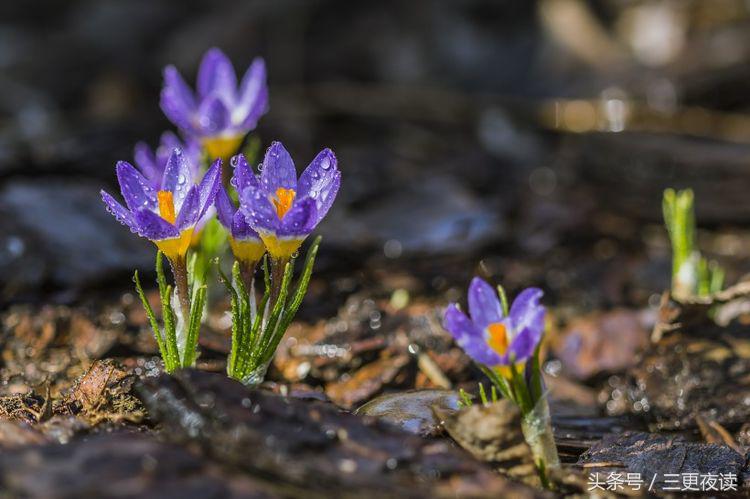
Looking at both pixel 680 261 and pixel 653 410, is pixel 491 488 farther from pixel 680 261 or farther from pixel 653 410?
pixel 680 261

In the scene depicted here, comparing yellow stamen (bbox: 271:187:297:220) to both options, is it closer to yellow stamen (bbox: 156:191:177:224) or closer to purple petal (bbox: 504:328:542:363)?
yellow stamen (bbox: 156:191:177:224)

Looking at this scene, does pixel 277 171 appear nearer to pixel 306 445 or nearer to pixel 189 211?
pixel 189 211

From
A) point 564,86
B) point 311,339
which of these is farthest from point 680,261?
point 564,86

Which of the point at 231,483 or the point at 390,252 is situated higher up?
the point at 390,252

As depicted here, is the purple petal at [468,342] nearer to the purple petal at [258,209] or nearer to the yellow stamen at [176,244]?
the purple petal at [258,209]

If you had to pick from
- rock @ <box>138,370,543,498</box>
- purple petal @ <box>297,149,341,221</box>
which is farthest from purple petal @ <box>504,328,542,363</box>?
purple petal @ <box>297,149,341,221</box>

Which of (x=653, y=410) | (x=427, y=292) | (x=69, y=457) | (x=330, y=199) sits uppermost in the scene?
(x=330, y=199)
